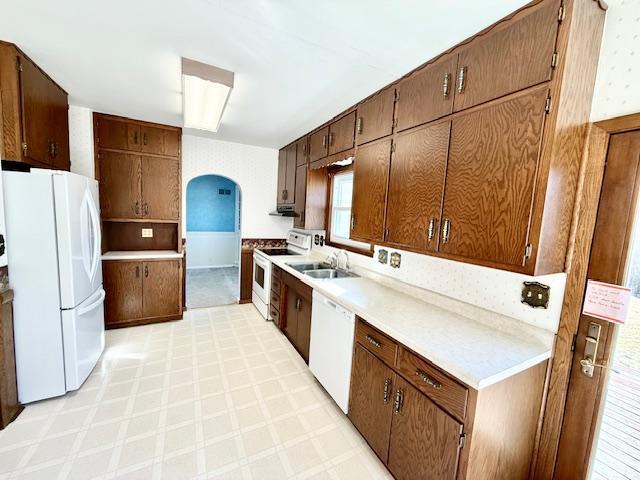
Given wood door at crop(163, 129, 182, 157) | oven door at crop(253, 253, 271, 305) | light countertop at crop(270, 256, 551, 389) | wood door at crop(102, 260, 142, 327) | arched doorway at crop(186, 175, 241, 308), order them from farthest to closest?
arched doorway at crop(186, 175, 241, 308) < oven door at crop(253, 253, 271, 305) < wood door at crop(163, 129, 182, 157) < wood door at crop(102, 260, 142, 327) < light countertop at crop(270, 256, 551, 389)

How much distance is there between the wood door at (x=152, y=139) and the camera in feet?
10.6

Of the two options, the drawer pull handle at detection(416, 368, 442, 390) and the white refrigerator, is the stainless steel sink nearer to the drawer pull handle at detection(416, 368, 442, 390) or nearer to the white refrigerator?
the drawer pull handle at detection(416, 368, 442, 390)

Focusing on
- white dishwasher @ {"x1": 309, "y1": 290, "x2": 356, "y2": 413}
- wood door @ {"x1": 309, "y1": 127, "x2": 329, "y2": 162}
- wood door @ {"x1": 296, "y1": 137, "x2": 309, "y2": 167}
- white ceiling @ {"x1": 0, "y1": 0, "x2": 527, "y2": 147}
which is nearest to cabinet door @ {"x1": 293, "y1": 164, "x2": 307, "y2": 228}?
wood door @ {"x1": 296, "y1": 137, "x2": 309, "y2": 167}

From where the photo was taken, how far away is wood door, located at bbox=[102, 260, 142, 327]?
307 centimetres

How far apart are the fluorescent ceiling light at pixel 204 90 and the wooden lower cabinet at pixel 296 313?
175 cm

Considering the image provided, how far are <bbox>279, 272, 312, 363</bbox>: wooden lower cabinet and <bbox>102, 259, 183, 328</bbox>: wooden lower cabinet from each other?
1444mm

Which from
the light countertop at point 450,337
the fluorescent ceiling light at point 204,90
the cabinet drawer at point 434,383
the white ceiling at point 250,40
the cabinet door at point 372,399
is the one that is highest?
the white ceiling at point 250,40

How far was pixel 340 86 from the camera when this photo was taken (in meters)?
2.06

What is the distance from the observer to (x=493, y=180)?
1.29 metres

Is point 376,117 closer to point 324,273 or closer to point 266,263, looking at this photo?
point 324,273

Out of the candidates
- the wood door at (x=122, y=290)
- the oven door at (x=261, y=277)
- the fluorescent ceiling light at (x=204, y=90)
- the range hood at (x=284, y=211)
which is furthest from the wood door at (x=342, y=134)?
the wood door at (x=122, y=290)

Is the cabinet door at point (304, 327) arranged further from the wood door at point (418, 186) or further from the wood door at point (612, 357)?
the wood door at point (612, 357)

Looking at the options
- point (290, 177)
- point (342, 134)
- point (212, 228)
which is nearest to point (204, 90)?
point (342, 134)

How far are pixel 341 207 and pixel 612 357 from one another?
2.42 metres
